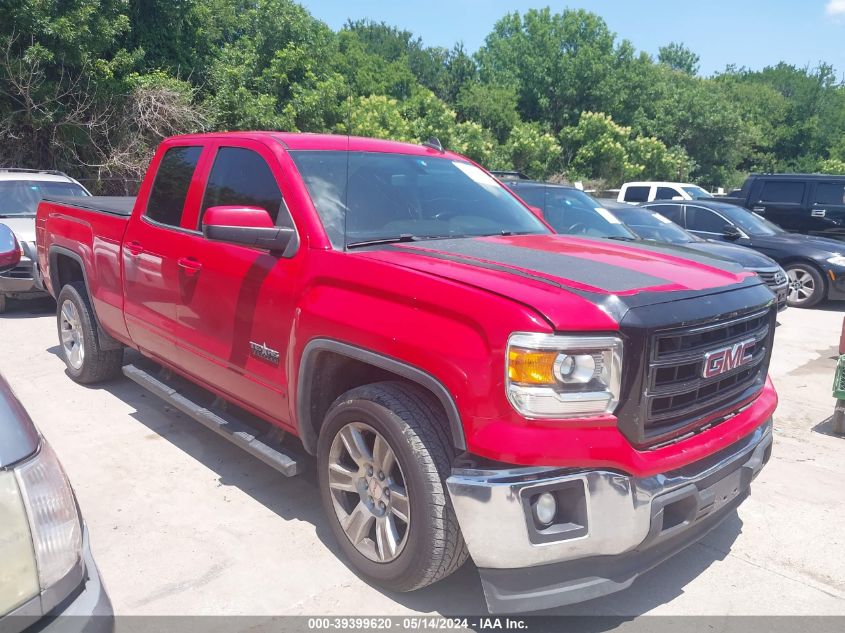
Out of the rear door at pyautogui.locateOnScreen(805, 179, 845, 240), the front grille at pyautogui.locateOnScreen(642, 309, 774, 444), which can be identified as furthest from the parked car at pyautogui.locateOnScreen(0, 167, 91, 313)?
the rear door at pyautogui.locateOnScreen(805, 179, 845, 240)

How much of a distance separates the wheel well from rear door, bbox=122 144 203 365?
52.2 inches

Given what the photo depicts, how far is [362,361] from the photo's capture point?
3150 millimetres

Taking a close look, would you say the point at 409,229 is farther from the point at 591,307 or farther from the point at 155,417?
the point at 155,417

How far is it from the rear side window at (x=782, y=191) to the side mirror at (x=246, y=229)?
504 inches

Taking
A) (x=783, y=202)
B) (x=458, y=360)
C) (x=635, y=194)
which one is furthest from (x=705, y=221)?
(x=458, y=360)

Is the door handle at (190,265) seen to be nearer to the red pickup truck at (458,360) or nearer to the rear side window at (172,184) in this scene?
the red pickup truck at (458,360)

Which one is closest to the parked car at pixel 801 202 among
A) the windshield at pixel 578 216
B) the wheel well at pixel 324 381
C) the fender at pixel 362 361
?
the windshield at pixel 578 216

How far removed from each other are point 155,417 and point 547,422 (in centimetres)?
366

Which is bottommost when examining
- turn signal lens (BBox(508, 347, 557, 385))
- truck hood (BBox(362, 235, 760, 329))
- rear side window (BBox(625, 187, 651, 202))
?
rear side window (BBox(625, 187, 651, 202))

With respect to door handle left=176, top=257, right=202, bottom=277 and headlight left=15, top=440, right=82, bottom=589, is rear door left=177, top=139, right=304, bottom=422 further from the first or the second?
headlight left=15, top=440, right=82, bottom=589

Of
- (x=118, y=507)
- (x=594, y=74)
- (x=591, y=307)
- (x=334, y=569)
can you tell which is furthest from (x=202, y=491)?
(x=594, y=74)

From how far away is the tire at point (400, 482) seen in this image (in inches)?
109

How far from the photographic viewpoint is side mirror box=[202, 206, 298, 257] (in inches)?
131

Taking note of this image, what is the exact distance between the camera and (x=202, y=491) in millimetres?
4145
